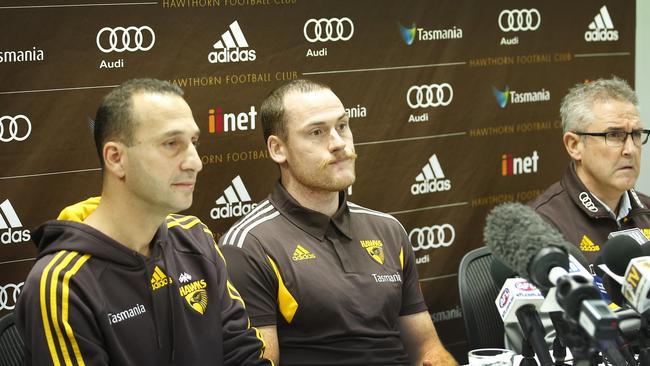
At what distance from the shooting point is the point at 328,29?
4.16 metres

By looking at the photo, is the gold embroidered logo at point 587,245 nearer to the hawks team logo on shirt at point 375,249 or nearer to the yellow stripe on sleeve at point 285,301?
the hawks team logo on shirt at point 375,249

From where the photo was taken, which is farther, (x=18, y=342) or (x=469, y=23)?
(x=469, y=23)

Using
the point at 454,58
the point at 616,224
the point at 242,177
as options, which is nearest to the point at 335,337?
the point at 242,177

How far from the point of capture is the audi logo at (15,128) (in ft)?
11.2

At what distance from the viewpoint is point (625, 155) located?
4.06 metres

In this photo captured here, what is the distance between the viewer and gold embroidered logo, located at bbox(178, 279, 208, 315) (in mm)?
2922

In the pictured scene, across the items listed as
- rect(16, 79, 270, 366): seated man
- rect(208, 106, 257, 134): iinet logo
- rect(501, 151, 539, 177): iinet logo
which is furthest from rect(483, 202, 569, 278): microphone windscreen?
rect(501, 151, 539, 177): iinet logo

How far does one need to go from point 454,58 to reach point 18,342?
8.38ft

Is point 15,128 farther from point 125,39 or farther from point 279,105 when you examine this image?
point 279,105

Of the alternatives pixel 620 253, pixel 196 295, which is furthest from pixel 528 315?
pixel 196 295

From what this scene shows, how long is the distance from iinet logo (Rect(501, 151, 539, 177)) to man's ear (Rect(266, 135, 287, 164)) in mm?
1566

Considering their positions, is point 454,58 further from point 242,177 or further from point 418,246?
point 242,177

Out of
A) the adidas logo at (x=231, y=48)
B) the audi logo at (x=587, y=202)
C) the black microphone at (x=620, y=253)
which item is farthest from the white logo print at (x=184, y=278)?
the audi logo at (x=587, y=202)

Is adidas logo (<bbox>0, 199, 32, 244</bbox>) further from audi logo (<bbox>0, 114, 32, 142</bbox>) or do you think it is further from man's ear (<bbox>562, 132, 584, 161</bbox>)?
man's ear (<bbox>562, 132, 584, 161</bbox>)
